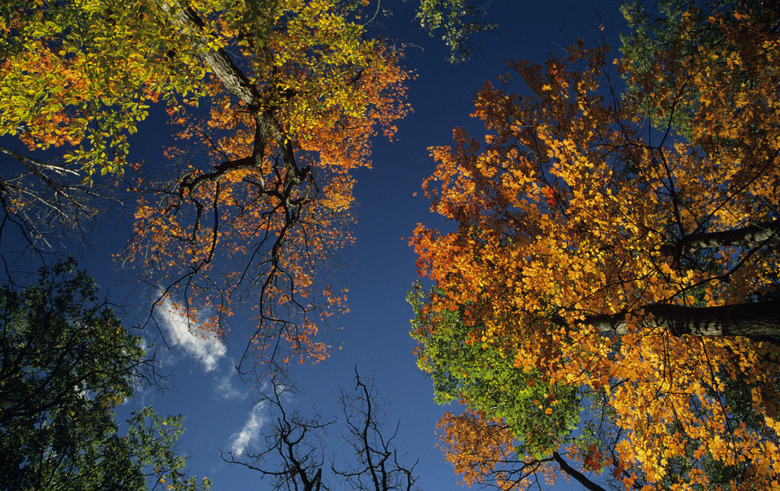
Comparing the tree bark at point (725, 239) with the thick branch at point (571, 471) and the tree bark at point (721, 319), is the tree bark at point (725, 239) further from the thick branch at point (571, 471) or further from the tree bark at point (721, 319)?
the thick branch at point (571, 471)

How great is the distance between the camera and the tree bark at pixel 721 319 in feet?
12.9

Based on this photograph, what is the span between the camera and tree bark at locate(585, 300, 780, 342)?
3.94 metres

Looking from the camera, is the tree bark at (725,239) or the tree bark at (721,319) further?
the tree bark at (725,239)

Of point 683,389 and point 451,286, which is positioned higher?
point 451,286

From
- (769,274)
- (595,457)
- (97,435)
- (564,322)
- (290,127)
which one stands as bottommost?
(595,457)

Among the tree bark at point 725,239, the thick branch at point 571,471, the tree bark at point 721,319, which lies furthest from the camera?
the thick branch at point 571,471

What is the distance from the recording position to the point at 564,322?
9578 millimetres

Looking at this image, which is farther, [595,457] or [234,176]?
[234,176]

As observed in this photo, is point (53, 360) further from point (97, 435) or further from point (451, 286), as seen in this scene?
point (451, 286)

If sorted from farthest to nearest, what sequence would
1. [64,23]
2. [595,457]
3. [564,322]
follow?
[564,322] → [595,457] → [64,23]

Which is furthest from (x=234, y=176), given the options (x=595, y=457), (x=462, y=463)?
(x=462, y=463)

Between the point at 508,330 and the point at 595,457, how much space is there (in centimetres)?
367

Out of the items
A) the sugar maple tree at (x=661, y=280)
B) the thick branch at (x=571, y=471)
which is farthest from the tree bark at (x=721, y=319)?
the thick branch at (x=571, y=471)

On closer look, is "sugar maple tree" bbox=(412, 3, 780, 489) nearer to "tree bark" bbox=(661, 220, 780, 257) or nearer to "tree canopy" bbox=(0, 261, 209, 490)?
"tree bark" bbox=(661, 220, 780, 257)
